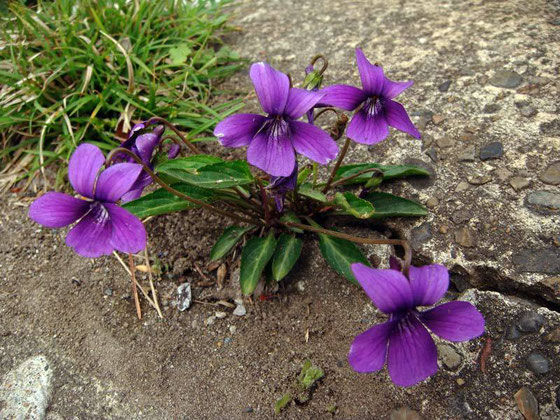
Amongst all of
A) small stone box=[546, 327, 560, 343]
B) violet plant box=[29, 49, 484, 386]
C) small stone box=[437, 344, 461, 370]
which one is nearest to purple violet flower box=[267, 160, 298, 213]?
violet plant box=[29, 49, 484, 386]

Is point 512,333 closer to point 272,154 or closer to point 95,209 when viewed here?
point 272,154

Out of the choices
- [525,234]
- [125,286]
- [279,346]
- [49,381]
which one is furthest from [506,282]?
[49,381]

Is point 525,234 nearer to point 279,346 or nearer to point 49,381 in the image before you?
point 279,346

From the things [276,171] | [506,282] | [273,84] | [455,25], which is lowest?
[506,282]

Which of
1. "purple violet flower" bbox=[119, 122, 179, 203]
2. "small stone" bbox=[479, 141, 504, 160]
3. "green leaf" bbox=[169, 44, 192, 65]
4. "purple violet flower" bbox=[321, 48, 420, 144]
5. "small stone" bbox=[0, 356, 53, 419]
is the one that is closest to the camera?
"purple violet flower" bbox=[321, 48, 420, 144]

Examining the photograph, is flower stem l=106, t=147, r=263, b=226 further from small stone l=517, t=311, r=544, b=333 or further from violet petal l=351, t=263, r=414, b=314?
small stone l=517, t=311, r=544, b=333

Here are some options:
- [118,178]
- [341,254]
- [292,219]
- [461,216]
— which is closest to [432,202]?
[461,216]

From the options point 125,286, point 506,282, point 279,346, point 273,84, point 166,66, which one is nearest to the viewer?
point 273,84
